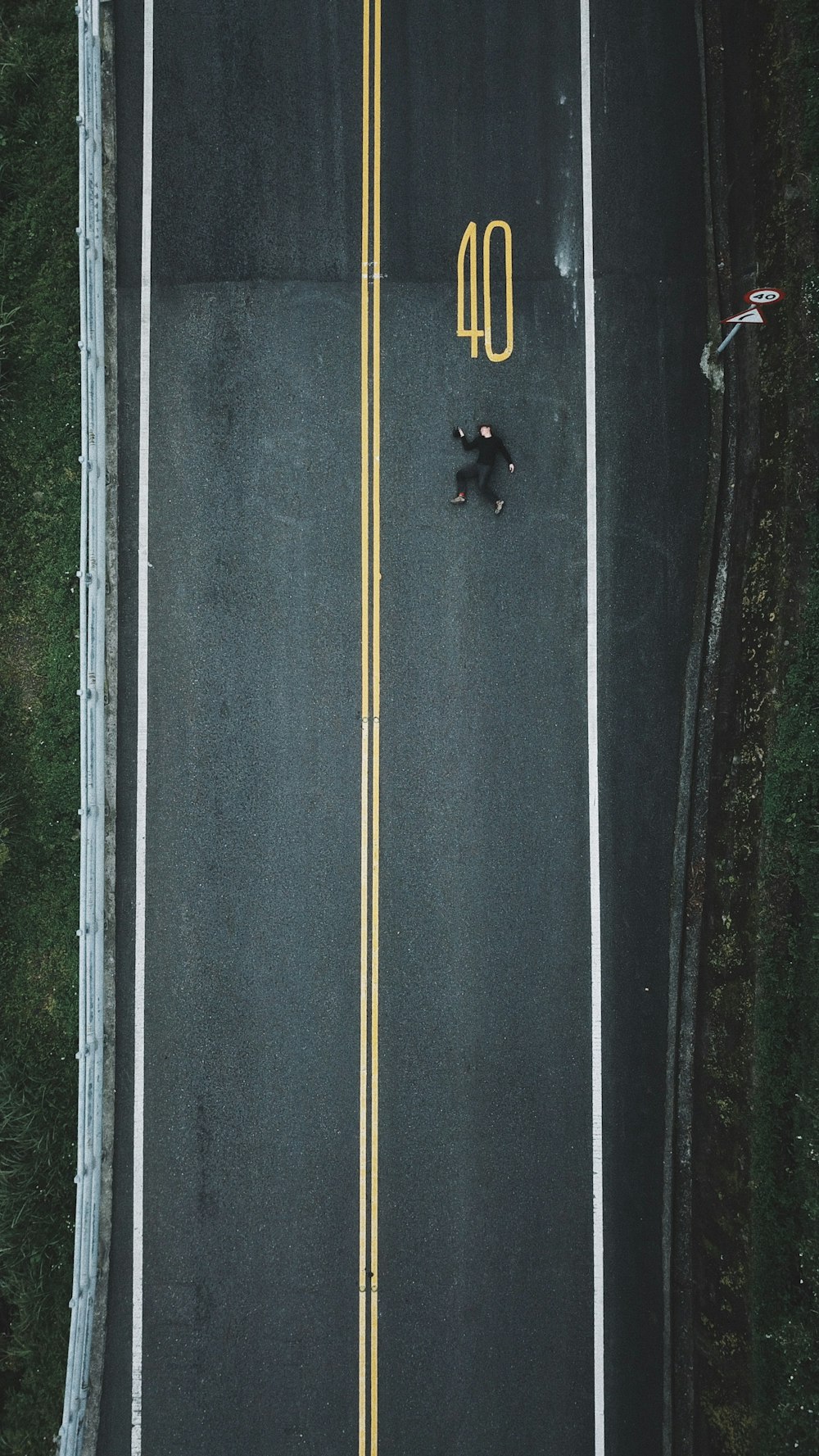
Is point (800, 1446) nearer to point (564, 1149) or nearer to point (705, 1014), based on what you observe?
point (564, 1149)

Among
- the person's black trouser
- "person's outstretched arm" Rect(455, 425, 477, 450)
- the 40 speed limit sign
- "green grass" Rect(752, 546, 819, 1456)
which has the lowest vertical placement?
"green grass" Rect(752, 546, 819, 1456)

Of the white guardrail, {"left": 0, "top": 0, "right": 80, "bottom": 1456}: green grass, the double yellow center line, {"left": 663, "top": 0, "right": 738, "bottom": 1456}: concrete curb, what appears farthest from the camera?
{"left": 0, "top": 0, "right": 80, "bottom": 1456}: green grass

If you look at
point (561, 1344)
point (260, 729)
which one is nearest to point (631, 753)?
point (260, 729)

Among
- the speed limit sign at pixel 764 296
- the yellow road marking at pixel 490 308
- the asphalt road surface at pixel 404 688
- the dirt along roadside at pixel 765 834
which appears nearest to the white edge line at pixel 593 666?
the asphalt road surface at pixel 404 688

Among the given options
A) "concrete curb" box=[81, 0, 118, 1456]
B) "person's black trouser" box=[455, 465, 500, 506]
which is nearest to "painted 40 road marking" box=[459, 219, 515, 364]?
"person's black trouser" box=[455, 465, 500, 506]

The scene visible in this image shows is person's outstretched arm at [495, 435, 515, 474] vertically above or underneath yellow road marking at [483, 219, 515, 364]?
underneath

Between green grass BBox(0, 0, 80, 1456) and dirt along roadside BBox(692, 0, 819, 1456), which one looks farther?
green grass BBox(0, 0, 80, 1456)

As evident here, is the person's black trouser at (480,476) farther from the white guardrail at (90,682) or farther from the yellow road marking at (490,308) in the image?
the white guardrail at (90,682)

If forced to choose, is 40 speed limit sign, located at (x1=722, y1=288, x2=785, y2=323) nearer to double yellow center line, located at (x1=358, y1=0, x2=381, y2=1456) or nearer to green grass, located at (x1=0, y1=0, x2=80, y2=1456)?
double yellow center line, located at (x1=358, y1=0, x2=381, y2=1456)

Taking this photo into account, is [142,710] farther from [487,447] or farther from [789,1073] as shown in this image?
[789,1073]
